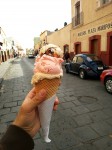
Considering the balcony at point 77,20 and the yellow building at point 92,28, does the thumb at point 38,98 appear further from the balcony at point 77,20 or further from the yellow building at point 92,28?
the balcony at point 77,20

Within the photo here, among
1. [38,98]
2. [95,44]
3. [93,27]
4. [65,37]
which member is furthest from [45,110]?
[65,37]

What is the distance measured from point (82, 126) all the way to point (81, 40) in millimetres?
14310

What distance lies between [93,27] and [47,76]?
1404 centimetres

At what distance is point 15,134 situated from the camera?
166 centimetres

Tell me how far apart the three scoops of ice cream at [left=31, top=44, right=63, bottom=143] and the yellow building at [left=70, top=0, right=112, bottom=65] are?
11481 mm

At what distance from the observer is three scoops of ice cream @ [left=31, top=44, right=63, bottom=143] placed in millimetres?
1685

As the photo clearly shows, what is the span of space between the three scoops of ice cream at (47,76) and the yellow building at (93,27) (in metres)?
11.5

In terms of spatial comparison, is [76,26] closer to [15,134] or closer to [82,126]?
[82,126]

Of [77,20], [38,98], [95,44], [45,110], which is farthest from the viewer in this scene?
[77,20]

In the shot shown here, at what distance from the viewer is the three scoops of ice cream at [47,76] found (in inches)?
66.3

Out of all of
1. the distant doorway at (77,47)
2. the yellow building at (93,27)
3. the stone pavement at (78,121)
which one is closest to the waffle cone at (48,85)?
the stone pavement at (78,121)

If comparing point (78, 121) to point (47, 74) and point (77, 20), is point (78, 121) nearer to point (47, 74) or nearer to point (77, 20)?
point (47, 74)

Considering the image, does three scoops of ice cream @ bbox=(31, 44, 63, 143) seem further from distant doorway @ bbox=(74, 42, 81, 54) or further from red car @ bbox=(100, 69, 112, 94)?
distant doorway @ bbox=(74, 42, 81, 54)

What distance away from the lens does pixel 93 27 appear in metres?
14.5
